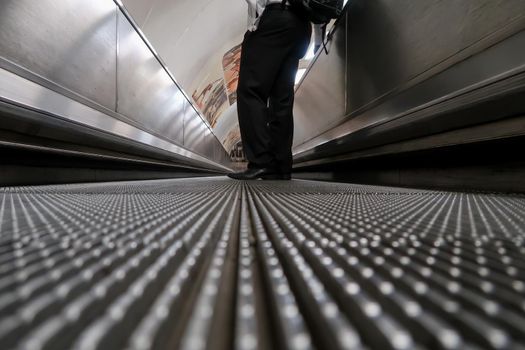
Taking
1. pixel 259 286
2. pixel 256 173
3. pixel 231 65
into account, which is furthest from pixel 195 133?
pixel 259 286

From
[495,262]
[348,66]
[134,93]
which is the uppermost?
[348,66]

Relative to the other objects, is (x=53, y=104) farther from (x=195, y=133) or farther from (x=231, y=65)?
(x=231, y=65)

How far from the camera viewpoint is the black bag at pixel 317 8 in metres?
1.72

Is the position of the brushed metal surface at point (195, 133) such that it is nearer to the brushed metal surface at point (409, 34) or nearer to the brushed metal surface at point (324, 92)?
the brushed metal surface at point (324, 92)

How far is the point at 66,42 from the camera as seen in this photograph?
5.08 feet

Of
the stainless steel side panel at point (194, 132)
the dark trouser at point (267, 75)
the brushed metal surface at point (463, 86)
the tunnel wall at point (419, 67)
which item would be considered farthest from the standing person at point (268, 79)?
the stainless steel side panel at point (194, 132)

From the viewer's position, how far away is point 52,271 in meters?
0.24

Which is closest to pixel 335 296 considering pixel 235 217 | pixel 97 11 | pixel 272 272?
pixel 272 272

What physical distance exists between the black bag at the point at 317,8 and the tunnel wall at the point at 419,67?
0.97ft

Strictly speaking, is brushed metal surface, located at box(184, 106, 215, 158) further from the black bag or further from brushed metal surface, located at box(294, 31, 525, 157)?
brushed metal surface, located at box(294, 31, 525, 157)

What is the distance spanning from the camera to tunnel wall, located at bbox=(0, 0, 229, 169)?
4.00ft

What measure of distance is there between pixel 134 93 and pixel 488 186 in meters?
2.12

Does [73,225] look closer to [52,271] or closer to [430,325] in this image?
[52,271]

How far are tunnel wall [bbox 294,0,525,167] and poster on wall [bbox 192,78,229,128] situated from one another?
14.5 ft
